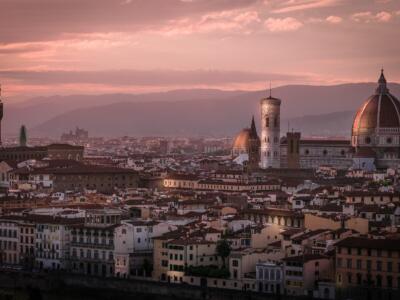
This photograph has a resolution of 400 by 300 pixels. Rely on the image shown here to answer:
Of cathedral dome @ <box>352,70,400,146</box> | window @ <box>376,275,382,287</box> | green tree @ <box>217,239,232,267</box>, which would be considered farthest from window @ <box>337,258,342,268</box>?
cathedral dome @ <box>352,70,400,146</box>

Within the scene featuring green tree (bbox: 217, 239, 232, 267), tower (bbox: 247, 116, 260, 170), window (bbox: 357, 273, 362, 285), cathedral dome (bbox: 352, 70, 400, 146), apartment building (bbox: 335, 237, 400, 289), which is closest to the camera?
apartment building (bbox: 335, 237, 400, 289)

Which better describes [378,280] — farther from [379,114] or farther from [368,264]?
[379,114]

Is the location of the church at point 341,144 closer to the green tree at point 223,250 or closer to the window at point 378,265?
the green tree at point 223,250

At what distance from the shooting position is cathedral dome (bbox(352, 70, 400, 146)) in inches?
4801

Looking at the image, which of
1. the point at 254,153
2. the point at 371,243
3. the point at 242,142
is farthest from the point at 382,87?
the point at 371,243

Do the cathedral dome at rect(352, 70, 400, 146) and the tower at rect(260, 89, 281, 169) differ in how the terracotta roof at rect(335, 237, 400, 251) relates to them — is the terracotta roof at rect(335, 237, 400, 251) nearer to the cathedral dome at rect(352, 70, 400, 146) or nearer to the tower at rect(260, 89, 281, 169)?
the tower at rect(260, 89, 281, 169)

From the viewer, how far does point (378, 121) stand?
122188mm

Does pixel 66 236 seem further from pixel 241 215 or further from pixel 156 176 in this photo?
pixel 156 176

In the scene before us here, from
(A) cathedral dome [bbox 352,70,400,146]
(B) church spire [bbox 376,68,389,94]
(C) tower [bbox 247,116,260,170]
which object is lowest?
(C) tower [bbox 247,116,260,170]

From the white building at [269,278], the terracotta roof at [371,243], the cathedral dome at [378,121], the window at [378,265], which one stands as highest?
the cathedral dome at [378,121]

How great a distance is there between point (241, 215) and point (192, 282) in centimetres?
1199

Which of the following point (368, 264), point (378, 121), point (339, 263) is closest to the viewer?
point (368, 264)

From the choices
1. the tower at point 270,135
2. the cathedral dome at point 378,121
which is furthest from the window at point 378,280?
the cathedral dome at point 378,121

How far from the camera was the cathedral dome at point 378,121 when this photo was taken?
12194cm
